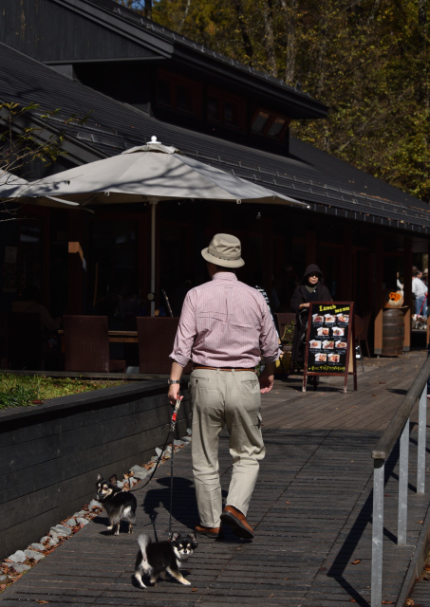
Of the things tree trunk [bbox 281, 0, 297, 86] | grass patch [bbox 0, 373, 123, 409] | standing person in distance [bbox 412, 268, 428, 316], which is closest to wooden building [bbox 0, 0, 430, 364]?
grass patch [bbox 0, 373, 123, 409]

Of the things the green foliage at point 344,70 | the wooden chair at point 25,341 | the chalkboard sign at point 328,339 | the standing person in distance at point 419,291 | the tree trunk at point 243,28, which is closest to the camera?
the wooden chair at point 25,341

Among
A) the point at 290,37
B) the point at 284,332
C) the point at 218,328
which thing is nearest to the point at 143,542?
the point at 218,328

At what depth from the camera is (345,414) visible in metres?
11.2

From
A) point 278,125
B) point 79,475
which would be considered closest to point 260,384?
point 79,475

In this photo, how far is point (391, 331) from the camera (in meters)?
20.8

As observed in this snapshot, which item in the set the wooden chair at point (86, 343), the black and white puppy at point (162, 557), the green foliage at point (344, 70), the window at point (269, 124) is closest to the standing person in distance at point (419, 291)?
the green foliage at point (344, 70)

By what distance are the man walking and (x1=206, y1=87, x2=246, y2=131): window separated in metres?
14.4

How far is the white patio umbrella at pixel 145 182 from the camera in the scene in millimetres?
10094

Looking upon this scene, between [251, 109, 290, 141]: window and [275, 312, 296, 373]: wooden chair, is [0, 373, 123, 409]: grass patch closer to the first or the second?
[275, 312, 296, 373]: wooden chair

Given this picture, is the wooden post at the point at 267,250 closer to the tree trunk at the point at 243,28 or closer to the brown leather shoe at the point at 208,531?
the brown leather shoe at the point at 208,531

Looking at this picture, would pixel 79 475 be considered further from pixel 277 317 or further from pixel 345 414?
pixel 277 317

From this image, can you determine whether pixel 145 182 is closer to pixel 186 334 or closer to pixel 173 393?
pixel 186 334

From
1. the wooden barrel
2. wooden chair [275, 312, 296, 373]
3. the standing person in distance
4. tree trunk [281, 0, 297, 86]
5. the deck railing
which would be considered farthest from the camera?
tree trunk [281, 0, 297, 86]

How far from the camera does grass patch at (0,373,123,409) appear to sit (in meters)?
6.38
